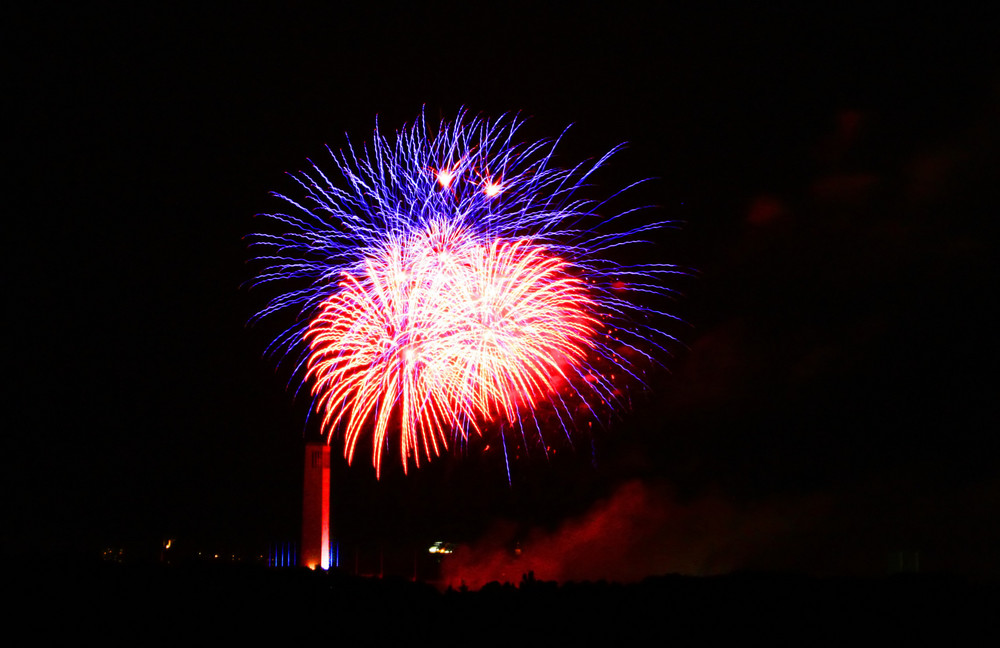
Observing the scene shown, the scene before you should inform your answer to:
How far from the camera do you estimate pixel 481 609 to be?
6367 mm

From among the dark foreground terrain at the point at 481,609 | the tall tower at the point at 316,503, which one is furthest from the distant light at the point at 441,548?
the dark foreground terrain at the point at 481,609

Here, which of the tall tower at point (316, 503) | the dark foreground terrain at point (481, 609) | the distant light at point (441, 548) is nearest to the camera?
the dark foreground terrain at point (481, 609)

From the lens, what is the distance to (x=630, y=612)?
20.1ft

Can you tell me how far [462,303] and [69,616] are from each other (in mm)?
10920

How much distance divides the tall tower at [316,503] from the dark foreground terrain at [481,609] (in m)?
16.9

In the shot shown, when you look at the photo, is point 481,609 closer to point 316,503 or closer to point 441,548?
point 316,503

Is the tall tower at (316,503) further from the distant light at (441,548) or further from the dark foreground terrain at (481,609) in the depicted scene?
the dark foreground terrain at (481,609)

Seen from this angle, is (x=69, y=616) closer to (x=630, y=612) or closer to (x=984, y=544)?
(x=630, y=612)

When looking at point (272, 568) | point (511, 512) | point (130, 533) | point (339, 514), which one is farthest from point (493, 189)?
point (339, 514)

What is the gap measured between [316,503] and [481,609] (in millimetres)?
18934

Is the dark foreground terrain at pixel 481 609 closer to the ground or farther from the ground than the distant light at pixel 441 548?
closer to the ground

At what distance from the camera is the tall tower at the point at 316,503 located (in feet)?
79.4

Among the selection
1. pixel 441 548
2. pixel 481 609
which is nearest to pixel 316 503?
pixel 441 548

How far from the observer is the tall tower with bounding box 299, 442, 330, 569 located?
79.4 feet
